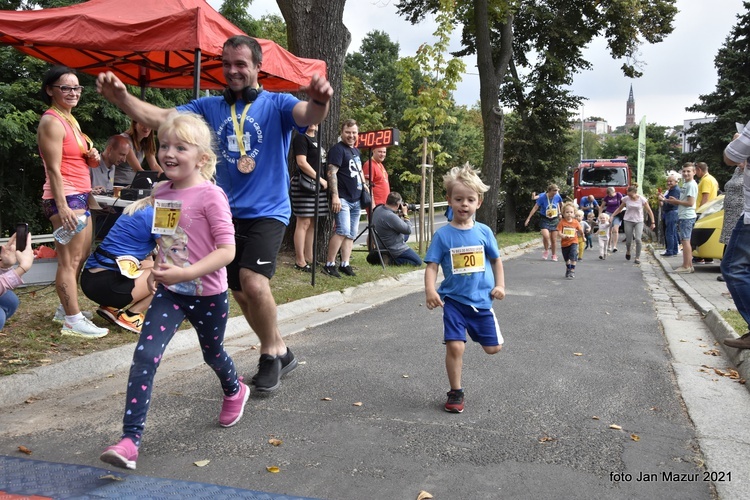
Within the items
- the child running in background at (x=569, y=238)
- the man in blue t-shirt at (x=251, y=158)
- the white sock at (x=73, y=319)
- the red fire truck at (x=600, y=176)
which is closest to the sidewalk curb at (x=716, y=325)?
the child running in background at (x=569, y=238)

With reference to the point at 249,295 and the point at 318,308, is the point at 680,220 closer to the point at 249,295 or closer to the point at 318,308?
the point at 318,308

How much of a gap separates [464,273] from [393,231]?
24.1ft

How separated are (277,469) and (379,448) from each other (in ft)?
1.81

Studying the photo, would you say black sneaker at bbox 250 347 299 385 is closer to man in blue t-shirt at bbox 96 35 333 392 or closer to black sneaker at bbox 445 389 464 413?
man in blue t-shirt at bbox 96 35 333 392

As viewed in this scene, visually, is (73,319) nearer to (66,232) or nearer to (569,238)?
(66,232)

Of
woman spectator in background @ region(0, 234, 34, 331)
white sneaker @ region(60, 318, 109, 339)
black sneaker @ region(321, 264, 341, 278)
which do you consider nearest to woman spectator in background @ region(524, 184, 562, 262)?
black sneaker @ region(321, 264, 341, 278)

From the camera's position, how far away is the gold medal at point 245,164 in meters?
4.14

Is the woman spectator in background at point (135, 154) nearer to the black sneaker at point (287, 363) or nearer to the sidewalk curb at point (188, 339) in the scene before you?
the sidewalk curb at point (188, 339)

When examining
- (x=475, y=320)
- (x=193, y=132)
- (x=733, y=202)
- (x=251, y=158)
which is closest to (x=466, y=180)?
(x=475, y=320)

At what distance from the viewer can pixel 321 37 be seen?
1000 centimetres

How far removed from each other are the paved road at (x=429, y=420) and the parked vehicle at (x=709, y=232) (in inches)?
249

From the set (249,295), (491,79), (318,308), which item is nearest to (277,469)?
(249,295)

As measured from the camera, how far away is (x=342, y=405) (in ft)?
13.7

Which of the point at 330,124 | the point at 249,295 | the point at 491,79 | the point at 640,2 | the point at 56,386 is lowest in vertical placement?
the point at 56,386
